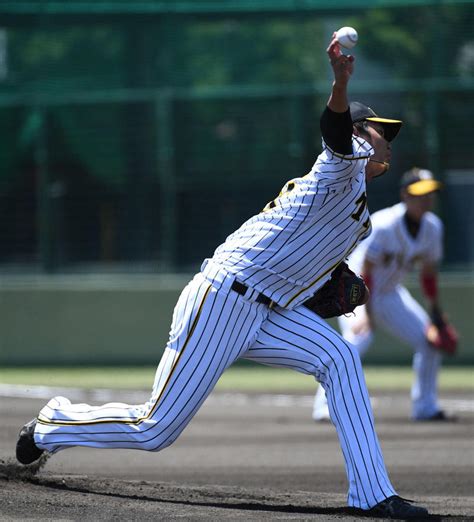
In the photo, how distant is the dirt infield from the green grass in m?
0.98

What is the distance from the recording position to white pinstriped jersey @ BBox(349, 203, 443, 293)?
33.4ft

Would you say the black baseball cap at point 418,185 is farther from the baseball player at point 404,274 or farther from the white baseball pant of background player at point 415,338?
the white baseball pant of background player at point 415,338

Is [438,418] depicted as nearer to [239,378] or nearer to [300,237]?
[239,378]

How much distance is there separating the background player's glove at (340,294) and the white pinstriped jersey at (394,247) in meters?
4.16

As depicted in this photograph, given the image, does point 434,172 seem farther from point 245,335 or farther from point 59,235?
point 245,335

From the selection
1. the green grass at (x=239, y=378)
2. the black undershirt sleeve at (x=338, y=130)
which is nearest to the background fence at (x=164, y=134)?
the green grass at (x=239, y=378)

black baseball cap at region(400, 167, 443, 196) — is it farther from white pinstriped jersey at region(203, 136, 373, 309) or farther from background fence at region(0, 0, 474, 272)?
background fence at region(0, 0, 474, 272)

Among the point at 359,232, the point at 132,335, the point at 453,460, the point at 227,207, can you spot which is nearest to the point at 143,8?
the point at 227,207

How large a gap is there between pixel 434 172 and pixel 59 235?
16.5 ft

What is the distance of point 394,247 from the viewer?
33.5 feet

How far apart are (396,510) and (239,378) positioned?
8977mm

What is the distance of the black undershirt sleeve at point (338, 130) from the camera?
529 cm

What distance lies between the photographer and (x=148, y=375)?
1447cm

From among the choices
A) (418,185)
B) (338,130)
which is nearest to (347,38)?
(338,130)
